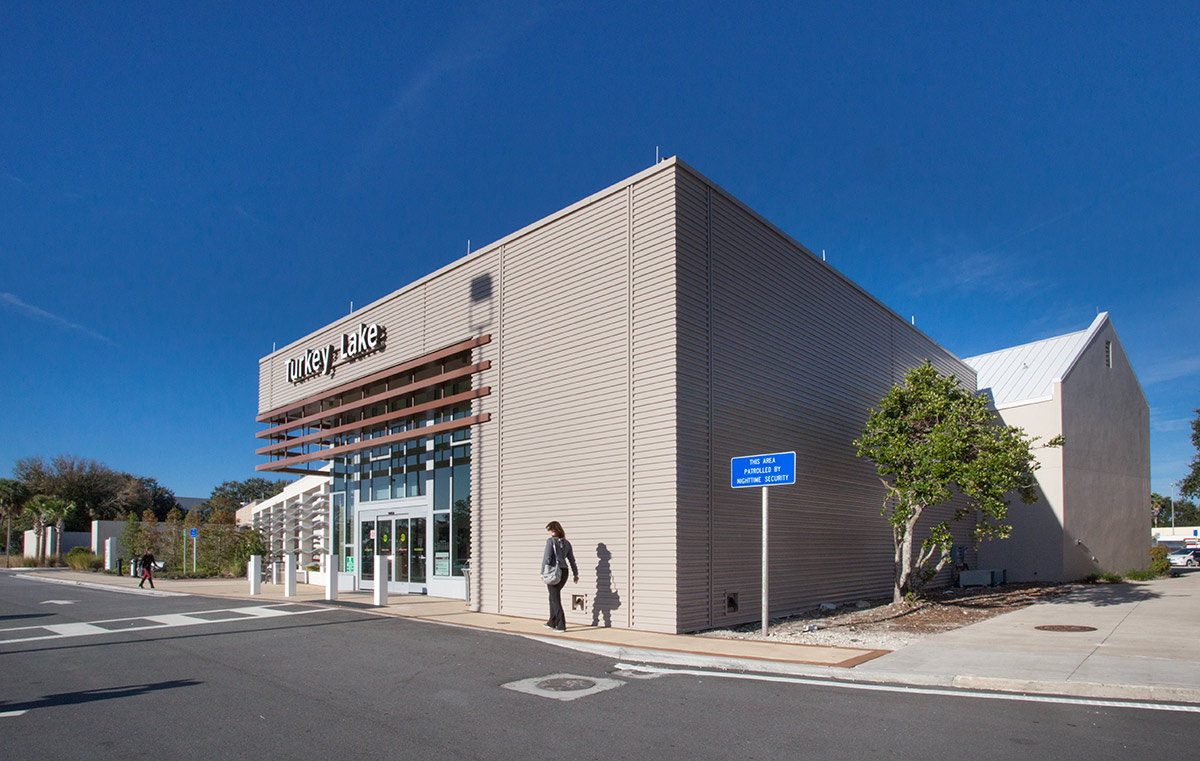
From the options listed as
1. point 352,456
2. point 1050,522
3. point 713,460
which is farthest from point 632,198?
point 1050,522

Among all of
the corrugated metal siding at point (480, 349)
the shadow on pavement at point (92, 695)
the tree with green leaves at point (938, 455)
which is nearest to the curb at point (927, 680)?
the shadow on pavement at point (92, 695)

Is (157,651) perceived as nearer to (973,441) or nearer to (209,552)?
(973,441)

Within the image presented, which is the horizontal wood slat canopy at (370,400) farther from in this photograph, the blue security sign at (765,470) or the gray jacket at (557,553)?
the blue security sign at (765,470)

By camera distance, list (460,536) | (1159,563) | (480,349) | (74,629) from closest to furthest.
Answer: (74,629) → (480,349) → (460,536) → (1159,563)

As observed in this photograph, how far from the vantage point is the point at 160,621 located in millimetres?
14547

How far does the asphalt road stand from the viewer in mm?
5902

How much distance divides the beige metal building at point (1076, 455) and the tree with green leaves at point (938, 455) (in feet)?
24.5

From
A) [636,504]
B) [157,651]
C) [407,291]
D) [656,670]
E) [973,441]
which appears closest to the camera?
[656,670]

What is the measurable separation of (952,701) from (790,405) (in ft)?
28.0

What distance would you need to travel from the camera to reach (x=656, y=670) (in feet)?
30.1

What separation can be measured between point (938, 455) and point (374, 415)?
49.1 feet

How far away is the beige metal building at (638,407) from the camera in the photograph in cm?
1261

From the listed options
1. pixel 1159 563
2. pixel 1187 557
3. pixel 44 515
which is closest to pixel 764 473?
pixel 1159 563

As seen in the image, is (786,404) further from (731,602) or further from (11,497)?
(11,497)
